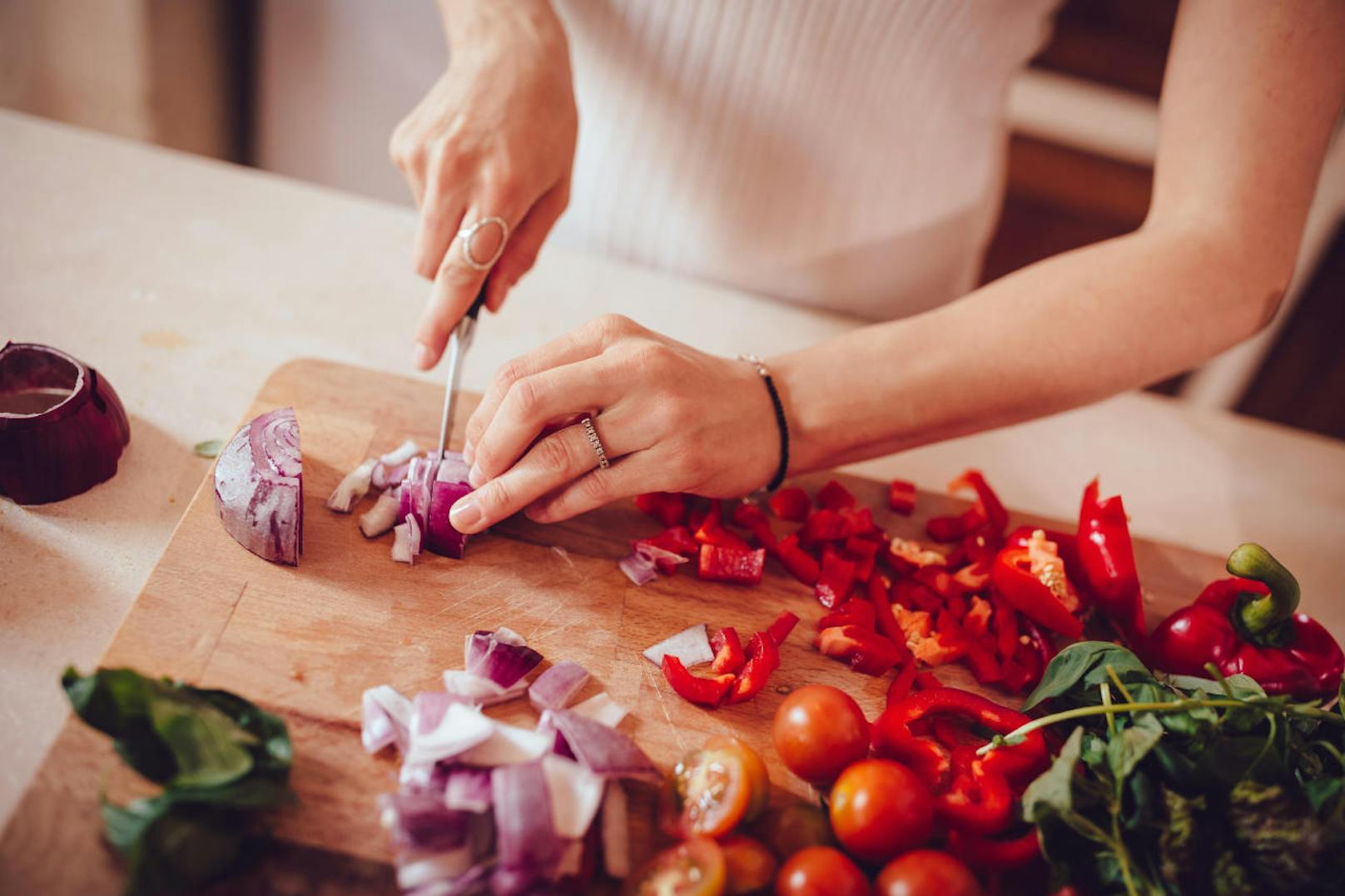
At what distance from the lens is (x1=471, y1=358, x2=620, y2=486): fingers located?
48.6 inches

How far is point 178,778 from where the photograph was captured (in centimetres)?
93

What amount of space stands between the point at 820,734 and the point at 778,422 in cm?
52

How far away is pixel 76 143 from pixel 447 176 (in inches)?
44.9

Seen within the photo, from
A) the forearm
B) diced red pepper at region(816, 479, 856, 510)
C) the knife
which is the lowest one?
diced red pepper at region(816, 479, 856, 510)

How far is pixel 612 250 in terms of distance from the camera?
224 centimetres

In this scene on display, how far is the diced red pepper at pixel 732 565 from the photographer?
Answer: 4.54 feet

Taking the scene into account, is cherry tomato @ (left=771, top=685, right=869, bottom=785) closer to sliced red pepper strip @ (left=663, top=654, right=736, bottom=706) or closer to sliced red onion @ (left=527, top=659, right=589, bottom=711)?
sliced red pepper strip @ (left=663, top=654, right=736, bottom=706)

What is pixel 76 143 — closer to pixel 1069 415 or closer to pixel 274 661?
pixel 274 661

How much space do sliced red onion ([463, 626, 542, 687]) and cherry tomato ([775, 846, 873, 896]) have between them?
0.42 meters

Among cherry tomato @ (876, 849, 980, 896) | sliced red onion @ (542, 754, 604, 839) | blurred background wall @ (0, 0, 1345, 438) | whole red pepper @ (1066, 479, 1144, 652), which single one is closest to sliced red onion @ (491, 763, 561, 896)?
sliced red onion @ (542, 754, 604, 839)

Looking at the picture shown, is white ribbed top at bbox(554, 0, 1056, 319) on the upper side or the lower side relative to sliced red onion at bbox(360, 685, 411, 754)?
upper

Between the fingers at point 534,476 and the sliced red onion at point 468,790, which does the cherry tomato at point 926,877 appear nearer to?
the sliced red onion at point 468,790

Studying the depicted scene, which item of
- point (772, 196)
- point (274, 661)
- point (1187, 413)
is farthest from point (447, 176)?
point (1187, 413)

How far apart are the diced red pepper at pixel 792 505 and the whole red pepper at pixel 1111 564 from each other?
47 cm
